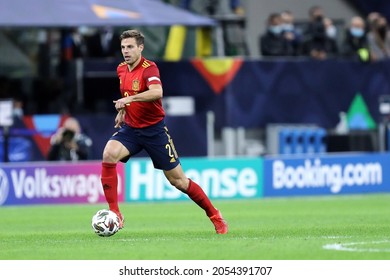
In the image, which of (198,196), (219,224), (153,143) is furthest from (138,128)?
(219,224)

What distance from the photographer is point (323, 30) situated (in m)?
29.0

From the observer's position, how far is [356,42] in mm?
29938

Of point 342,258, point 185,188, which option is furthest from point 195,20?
point 342,258

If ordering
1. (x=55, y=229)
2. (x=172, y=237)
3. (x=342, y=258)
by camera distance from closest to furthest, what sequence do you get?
(x=342, y=258)
(x=172, y=237)
(x=55, y=229)

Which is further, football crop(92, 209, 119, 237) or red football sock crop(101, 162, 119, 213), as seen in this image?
red football sock crop(101, 162, 119, 213)

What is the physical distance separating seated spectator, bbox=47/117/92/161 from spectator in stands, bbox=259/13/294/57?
5059 mm

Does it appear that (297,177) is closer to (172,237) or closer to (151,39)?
(151,39)

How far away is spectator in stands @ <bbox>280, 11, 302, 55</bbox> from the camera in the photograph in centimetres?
2858

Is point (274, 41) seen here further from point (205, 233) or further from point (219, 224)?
point (219, 224)

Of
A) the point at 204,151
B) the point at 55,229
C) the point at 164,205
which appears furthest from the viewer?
the point at 204,151

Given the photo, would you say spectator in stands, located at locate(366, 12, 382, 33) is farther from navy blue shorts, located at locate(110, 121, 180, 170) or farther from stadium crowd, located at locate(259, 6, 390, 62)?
navy blue shorts, located at locate(110, 121, 180, 170)

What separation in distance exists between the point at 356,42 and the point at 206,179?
253 inches

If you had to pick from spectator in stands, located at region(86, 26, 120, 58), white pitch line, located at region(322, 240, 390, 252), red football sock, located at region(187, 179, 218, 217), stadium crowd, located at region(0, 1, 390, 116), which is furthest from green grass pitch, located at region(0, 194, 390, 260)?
spectator in stands, located at region(86, 26, 120, 58)
